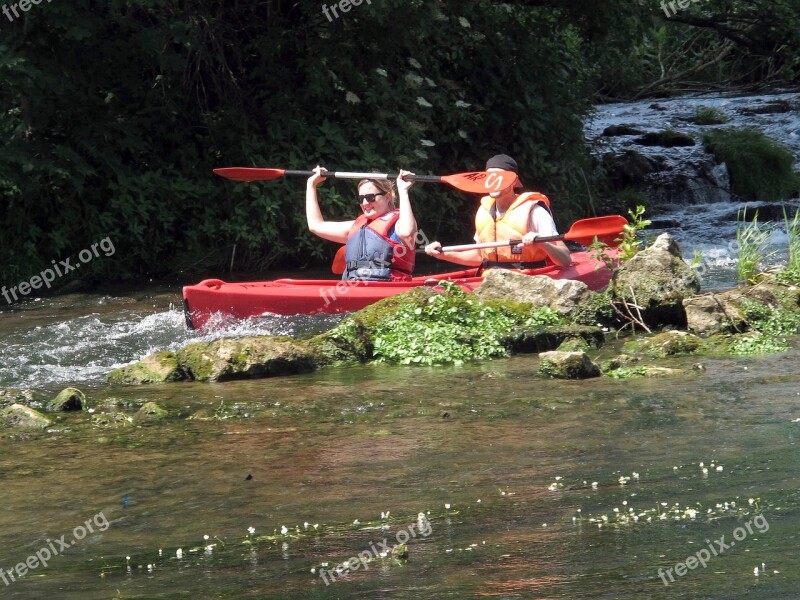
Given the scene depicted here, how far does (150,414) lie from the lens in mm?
5863

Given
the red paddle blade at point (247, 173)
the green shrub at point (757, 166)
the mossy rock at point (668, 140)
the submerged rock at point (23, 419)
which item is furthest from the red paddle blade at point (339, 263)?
the mossy rock at point (668, 140)

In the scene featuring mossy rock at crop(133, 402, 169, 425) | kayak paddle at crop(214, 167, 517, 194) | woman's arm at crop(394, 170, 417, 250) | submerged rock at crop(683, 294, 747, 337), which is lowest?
submerged rock at crop(683, 294, 747, 337)

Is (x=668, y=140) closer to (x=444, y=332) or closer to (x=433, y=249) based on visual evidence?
(x=433, y=249)

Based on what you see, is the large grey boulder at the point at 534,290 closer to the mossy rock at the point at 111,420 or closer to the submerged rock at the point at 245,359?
the submerged rock at the point at 245,359

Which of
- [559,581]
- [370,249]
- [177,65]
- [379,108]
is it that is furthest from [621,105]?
[559,581]

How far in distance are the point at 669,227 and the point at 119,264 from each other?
6199mm

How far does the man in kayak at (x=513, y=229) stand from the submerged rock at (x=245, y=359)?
188 centimetres

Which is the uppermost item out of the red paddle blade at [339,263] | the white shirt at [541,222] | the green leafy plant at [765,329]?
the white shirt at [541,222]

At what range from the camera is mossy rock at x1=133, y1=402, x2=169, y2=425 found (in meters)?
5.78

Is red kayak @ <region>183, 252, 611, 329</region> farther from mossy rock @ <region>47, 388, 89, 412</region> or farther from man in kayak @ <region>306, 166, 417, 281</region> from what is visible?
mossy rock @ <region>47, 388, 89, 412</region>

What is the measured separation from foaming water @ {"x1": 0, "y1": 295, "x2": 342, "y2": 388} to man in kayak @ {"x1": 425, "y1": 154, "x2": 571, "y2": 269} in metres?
1.24

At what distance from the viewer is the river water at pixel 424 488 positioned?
11.1 ft

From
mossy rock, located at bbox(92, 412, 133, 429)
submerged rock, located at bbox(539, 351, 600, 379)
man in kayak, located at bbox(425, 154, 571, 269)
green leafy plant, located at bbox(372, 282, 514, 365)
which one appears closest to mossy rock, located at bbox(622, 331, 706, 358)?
submerged rock, located at bbox(539, 351, 600, 379)

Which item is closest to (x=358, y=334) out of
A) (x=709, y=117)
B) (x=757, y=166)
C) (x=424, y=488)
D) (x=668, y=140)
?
(x=424, y=488)
